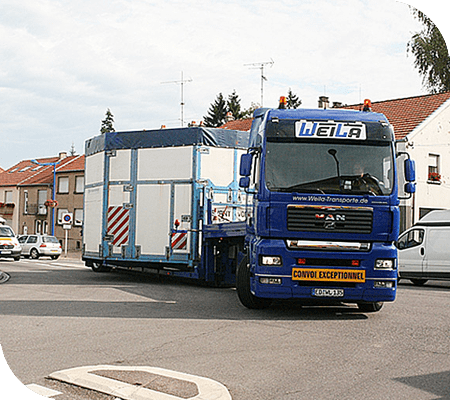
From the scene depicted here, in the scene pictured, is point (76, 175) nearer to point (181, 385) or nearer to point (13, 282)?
point (13, 282)

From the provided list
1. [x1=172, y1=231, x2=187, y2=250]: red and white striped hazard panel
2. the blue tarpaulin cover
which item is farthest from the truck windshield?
[x1=172, y1=231, x2=187, y2=250]: red and white striped hazard panel

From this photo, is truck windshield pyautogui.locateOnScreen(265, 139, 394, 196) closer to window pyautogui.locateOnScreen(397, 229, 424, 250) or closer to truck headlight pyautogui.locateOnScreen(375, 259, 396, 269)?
truck headlight pyautogui.locateOnScreen(375, 259, 396, 269)

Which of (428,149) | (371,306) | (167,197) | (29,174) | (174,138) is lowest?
(371,306)

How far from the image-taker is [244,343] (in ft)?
27.7

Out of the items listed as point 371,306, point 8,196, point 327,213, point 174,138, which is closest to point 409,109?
point 174,138

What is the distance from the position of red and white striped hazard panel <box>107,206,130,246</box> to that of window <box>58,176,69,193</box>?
46.2 metres

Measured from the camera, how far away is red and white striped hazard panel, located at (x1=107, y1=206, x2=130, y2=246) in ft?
56.8

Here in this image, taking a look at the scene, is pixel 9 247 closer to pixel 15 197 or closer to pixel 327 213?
pixel 327 213

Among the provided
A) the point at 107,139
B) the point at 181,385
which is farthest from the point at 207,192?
the point at 181,385

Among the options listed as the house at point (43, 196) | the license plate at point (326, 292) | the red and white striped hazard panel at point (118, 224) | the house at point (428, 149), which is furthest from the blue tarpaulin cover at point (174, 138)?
the house at point (43, 196)

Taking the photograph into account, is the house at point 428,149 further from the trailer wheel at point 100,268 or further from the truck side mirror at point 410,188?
the truck side mirror at point 410,188

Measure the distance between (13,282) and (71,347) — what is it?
11.0m

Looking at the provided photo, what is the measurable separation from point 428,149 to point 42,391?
94.8 ft

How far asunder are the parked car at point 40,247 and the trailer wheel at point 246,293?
29.1 m
